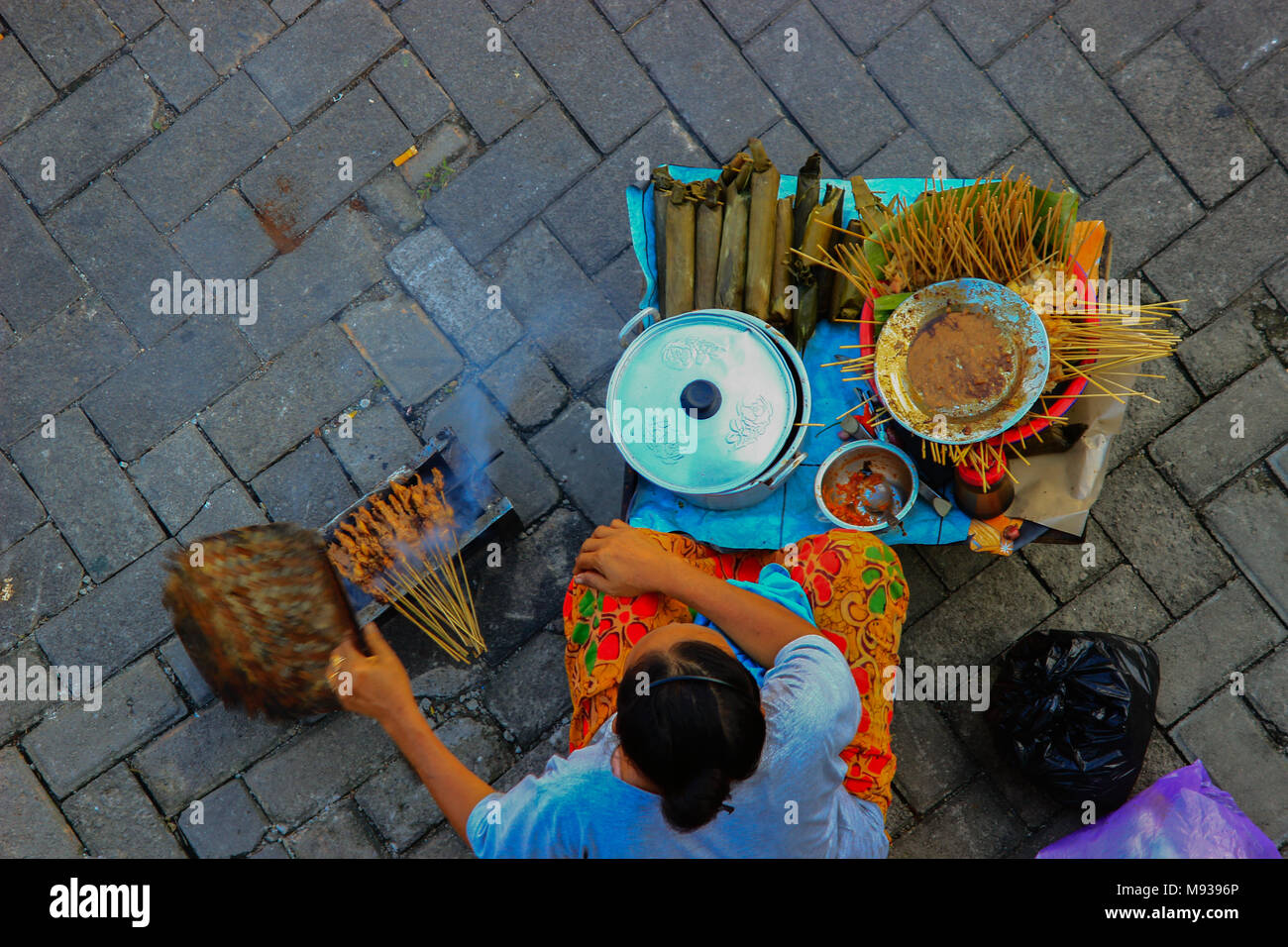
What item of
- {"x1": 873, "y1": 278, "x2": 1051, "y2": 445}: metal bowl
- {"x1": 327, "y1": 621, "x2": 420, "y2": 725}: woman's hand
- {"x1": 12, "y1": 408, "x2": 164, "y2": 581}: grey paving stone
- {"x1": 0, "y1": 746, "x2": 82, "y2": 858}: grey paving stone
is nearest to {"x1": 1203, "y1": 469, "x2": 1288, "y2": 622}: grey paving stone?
{"x1": 873, "y1": 278, "x2": 1051, "y2": 445}: metal bowl

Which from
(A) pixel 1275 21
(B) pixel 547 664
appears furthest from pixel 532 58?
(A) pixel 1275 21

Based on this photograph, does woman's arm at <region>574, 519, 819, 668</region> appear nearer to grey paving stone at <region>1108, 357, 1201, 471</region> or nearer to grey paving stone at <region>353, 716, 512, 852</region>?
grey paving stone at <region>353, 716, 512, 852</region>

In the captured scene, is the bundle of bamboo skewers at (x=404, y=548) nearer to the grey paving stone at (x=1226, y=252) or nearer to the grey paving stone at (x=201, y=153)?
the grey paving stone at (x=201, y=153)

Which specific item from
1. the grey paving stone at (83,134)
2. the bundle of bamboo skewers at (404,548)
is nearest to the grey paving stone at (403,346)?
the bundle of bamboo skewers at (404,548)

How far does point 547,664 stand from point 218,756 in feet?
4.75

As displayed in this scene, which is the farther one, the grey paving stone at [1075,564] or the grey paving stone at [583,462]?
the grey paving stone at [583,462]

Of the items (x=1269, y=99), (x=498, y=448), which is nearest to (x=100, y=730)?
(x=498, y=448)

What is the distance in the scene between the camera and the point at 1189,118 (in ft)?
12.9

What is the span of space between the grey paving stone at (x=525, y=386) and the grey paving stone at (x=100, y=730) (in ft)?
6.19

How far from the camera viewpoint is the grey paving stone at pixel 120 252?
403 cm

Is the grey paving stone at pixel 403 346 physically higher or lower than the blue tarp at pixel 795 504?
higher

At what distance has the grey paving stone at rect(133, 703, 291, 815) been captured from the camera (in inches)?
147

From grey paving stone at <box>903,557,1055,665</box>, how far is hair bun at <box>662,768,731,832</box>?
1.78 metres
